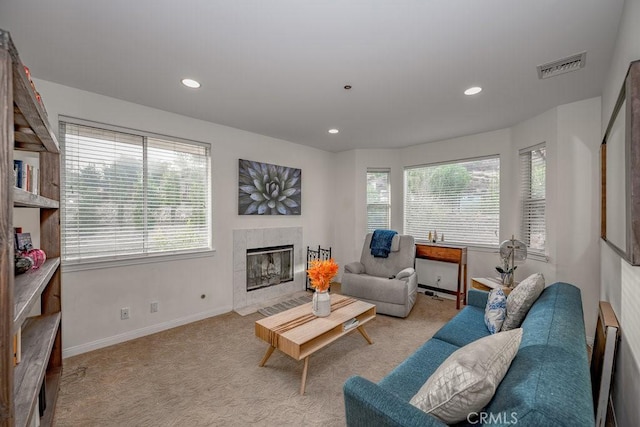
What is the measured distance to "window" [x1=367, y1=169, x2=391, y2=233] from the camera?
16.4 ft

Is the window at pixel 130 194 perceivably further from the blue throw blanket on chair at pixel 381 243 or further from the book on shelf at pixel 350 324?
the blue throw blanket on chair at pixel 381 243

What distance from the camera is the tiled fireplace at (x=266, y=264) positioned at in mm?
3836

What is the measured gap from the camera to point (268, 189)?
164 inches

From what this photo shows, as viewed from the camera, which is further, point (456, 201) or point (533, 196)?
point (456, 201)

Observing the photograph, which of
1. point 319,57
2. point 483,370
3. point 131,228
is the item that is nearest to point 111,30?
point 319,57

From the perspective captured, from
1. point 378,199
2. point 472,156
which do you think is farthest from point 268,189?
point 472,156

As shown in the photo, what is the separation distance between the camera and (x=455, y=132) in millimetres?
3969

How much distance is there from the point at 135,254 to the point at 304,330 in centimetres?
208

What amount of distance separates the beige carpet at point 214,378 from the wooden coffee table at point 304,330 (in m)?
0.17

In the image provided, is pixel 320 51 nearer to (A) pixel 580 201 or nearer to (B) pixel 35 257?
(B) pixel 35 257

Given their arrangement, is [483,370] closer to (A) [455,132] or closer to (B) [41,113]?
(B) [41,113]

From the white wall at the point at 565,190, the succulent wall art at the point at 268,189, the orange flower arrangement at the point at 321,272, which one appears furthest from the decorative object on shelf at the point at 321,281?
the white wall at the point at 565,190

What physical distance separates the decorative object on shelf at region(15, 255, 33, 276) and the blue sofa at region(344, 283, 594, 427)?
1.81 meters

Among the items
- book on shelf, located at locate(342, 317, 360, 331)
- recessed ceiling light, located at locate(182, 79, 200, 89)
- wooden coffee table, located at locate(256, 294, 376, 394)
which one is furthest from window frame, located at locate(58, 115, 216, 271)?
book on shelf, located at locate(342, 317, 360, 331)
